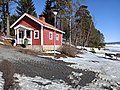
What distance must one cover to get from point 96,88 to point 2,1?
33.0 m

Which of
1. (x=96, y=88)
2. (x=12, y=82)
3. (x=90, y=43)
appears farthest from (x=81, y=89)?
(x=90, y=43)

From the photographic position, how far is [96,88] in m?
9.98

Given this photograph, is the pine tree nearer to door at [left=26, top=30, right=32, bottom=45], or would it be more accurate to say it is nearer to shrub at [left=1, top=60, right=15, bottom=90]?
door at [left=26, top=30, right=32, bottom=45]

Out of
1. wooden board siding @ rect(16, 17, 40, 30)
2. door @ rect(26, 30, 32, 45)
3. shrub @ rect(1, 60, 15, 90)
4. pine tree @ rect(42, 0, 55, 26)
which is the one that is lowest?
shrub @ rect(1, 60, 15, 90)

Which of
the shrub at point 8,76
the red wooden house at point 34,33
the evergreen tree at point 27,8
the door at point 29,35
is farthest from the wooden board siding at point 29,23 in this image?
the evergreen tree at point 27,8

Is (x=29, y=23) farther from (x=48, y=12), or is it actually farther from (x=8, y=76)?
(x=48, y=12)

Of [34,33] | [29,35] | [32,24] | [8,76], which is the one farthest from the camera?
[29,35]

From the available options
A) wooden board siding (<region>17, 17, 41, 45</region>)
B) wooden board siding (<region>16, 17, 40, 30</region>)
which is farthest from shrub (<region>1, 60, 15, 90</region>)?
wooden board siding (<region>16, 17, 40, 30</region>)

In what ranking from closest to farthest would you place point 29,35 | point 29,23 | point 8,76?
point 8,76 → point 29,23 → point 29,35

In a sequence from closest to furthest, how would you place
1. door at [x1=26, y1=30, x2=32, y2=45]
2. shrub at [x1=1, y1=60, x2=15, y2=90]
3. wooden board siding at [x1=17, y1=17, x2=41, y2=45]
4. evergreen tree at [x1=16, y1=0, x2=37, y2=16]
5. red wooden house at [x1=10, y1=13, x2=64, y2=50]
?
1. shrub at [x1=1, y1=60, x2=15, y2=90]
2. red wooden house at [x1=10, y1=13, x2=64, y2=50]
3. wooden board siding at [x1=17, y1=17, x2=41, y2=45]
4. door at [x1=26, y1=30, x2=32, y2=45]
5. evergreen tree at [x1=16, y1=0, x2=37, y2=16]

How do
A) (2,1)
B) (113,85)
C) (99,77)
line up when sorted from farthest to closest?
(2,1) < (99,77) < (113,85)

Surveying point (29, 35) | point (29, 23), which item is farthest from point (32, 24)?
point (29, 35)

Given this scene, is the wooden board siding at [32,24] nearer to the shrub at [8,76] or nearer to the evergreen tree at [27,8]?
the shrub at [8,76]

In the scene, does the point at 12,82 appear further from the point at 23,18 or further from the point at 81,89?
the point at 23,18
